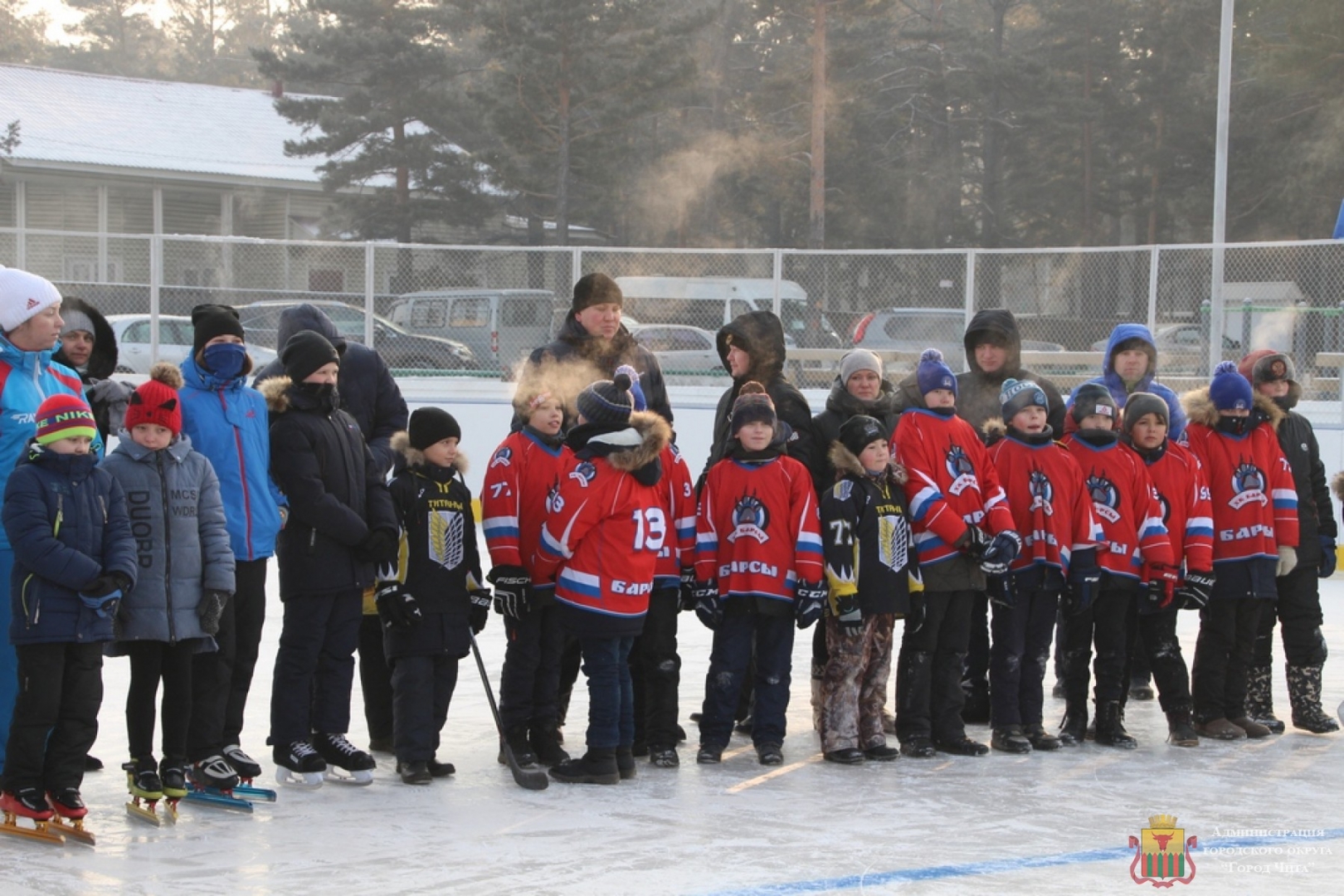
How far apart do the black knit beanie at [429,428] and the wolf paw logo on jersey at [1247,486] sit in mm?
3119

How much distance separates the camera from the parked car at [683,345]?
13.3 meters

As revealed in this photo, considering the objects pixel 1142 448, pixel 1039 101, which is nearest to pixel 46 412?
pixel 1142 448

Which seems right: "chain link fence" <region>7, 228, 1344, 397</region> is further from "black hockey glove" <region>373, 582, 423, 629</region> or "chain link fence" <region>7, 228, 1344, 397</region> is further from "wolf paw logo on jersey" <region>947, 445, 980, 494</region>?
"black hockey glove" <region>373, 582, 423, 629</region>

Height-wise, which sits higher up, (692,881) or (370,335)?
(370,335)

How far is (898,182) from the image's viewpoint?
33.8m

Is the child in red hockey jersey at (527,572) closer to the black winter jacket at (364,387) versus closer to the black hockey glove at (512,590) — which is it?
the black hockey glove at (512,590)

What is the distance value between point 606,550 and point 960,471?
55.6 inches

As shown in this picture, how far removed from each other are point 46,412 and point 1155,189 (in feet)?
103

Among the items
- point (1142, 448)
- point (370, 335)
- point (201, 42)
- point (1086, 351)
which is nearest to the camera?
point (1142, 448)

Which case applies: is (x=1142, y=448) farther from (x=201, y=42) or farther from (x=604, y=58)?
(x=201, y=42)

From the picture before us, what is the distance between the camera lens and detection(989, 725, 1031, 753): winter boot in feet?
20.1

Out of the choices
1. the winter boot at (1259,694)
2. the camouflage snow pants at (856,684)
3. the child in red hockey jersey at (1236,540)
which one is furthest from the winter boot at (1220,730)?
the camouflage snow pants at (856,684)

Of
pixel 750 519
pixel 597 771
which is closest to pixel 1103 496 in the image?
pixel 750 519

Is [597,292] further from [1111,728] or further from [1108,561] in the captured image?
[1111,728]
